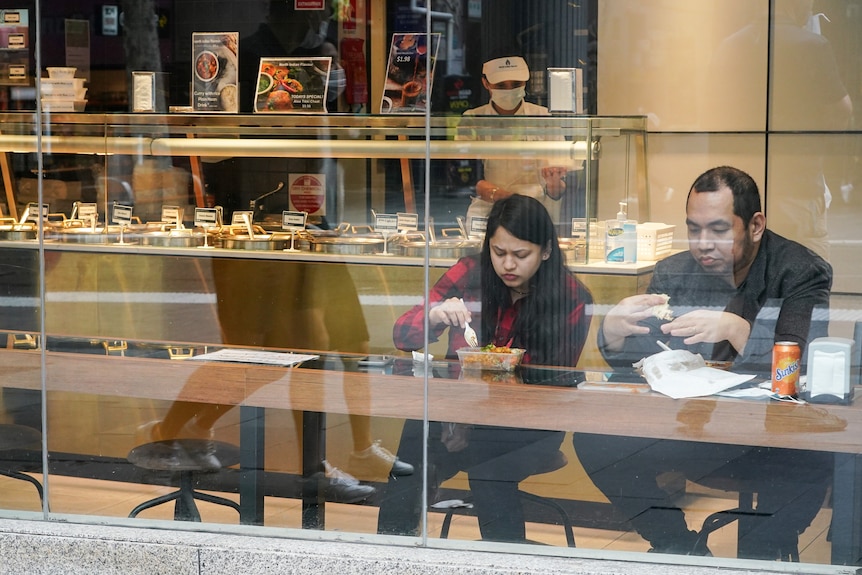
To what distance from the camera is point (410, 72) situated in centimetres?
378

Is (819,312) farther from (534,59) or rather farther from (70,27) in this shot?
(70,27)

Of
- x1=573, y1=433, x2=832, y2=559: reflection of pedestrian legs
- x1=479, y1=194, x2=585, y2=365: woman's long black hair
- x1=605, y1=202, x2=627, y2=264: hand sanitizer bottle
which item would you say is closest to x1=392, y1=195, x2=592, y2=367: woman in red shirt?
x1=479, y1=194, x2=585, y2=365: woman's long black hair

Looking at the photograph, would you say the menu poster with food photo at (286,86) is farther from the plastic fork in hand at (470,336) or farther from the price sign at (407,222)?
the plastic fork in hand at (470,336)

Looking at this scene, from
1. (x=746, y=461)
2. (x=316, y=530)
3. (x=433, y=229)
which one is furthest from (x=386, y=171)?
(x=746, y=461)

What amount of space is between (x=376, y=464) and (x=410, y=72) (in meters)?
1.30

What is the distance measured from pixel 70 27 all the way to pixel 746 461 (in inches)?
115

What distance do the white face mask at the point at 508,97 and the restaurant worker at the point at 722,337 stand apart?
2.36 feet

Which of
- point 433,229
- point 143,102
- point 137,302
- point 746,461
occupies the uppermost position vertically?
point 143,102

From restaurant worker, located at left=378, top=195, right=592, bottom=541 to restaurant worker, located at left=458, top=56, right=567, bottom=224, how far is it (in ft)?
0.20

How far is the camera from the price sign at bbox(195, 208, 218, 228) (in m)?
4.79

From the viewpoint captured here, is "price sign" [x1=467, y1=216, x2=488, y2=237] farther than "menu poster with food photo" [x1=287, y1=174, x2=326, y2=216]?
No

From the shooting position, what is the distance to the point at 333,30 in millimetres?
4539

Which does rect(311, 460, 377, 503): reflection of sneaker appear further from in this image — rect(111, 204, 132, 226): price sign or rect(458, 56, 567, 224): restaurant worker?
rect(111, 204, 132, 226): price sign

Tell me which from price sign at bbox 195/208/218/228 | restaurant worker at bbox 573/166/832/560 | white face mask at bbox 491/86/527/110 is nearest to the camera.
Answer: restaurant worker at bbox 573/166/832/560
